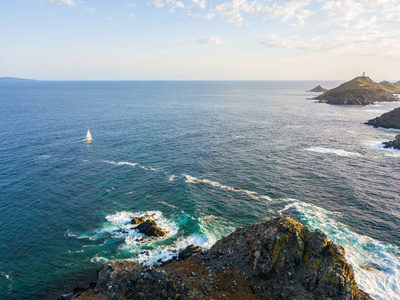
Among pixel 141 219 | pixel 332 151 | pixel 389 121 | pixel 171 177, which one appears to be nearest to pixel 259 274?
pixel 141 219

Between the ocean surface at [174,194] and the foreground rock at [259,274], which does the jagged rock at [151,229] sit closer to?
the ocean surface at [174,194]

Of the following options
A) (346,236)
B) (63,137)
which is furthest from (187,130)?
(346,236)

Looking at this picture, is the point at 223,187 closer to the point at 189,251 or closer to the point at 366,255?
the point at 189,251

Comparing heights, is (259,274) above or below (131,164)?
above

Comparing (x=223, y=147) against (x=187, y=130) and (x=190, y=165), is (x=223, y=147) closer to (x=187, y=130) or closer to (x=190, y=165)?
(x=190, y=165)

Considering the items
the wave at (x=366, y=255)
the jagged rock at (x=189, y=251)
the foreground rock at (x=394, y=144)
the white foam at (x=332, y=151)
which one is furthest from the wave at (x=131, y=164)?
the foreground rock at (x=394, y=144)

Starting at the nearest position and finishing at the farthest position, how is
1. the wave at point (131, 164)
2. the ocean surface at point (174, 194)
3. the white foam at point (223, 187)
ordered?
1. the ocean surface at point (174, 194)
2. the white foam at point (223, 187)
3. the wave at point (131, 164)

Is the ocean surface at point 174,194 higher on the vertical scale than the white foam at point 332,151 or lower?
lower
